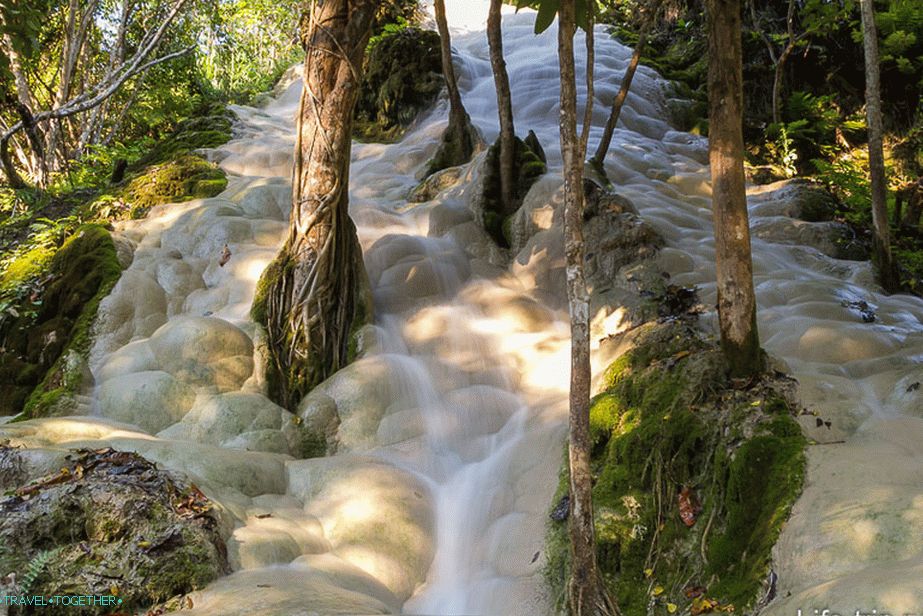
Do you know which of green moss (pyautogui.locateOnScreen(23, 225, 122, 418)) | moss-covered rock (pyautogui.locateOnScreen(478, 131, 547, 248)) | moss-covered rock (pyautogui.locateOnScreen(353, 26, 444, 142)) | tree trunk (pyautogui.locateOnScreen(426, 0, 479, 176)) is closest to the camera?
green moss (pyautogui.locateOnScreen(23, 225, 122, 418))

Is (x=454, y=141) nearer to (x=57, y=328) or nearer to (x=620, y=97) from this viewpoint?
(x=620, y=97)

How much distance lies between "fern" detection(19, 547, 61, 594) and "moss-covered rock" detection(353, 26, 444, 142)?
11.8 m

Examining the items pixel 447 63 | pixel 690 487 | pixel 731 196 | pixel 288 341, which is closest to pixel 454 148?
pixel 447 63

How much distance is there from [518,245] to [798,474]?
5.28 metres

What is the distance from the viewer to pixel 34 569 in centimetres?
346

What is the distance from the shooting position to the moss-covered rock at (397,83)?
14734 millimetres

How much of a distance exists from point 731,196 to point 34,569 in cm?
433

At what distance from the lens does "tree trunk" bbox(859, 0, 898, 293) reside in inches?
285

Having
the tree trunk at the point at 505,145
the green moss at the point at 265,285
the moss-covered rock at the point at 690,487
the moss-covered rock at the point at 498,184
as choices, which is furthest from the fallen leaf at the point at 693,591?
the tree trunk at the point at 505,145

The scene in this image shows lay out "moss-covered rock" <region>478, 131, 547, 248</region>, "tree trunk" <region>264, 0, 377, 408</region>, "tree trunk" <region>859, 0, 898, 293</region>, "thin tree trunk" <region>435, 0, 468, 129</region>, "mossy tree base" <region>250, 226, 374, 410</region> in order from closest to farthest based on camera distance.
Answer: "mossy tree base" <region>250, 226, 374, 410</region> < "tree trunk" <region>264, 0, 377, 408</region> < "tree trunk" <region>859, 0, 898, 293</region> < "moss-covered rock" <region>478, 131, 547, 248</region> < "thin tree trunk" <region>435, 0, 468, 129</region>

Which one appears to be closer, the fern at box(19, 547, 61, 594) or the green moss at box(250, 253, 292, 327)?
the fern at box(19, 547, 61, 594)

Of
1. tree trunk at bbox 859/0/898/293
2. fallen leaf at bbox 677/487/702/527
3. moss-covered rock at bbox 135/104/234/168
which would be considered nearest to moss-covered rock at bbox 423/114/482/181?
moss-covered rock at bbox 135/104/234/168

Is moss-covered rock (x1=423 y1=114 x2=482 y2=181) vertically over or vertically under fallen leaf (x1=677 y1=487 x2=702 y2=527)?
over

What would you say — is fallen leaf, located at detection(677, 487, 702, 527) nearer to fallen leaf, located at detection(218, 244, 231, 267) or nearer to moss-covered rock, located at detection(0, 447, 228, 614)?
moss-covered rock, located at detection(0, 447, 228, 614)
